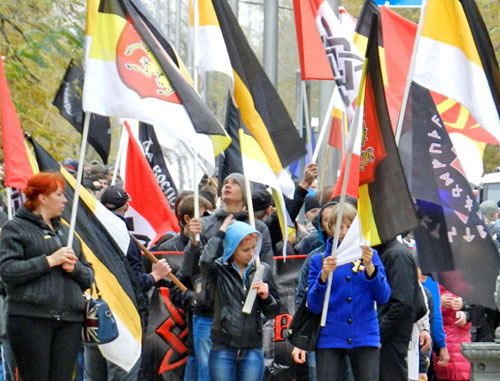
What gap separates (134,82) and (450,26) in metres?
2.45

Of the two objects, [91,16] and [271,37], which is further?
[271,37]

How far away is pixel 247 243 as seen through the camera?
927cm

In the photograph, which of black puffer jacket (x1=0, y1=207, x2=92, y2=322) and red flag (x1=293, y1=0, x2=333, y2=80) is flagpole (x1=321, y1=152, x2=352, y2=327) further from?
red flag (x1=293, y1=0, x2=333, y2=80)

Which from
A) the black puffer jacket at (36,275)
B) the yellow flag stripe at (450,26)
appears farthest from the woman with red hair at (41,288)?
the yellow flag stripe at (450,26)

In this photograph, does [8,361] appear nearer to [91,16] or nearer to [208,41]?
[91,16]

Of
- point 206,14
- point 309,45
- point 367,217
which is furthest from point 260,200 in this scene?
point 367,217

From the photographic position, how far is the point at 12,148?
965cm

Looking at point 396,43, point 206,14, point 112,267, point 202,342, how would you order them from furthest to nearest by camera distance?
1. point 396,43
2. point 206,14
3. point 202,342
4. point 112,267

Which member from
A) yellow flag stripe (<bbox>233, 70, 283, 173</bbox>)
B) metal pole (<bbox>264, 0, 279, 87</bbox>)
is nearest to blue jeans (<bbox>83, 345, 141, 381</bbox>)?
yellow flag stripe (<bbox>233, 70, 283, 173</bbox>)

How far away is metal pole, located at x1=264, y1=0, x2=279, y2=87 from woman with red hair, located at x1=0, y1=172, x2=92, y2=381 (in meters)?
14.2

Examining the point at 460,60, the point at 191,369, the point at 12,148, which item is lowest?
the point at 191,369

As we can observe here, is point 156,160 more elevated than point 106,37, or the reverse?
point 106,37

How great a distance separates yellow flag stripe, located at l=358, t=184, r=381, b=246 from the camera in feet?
27.6

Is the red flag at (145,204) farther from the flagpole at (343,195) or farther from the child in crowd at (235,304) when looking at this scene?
the flagpole at (343,195)
